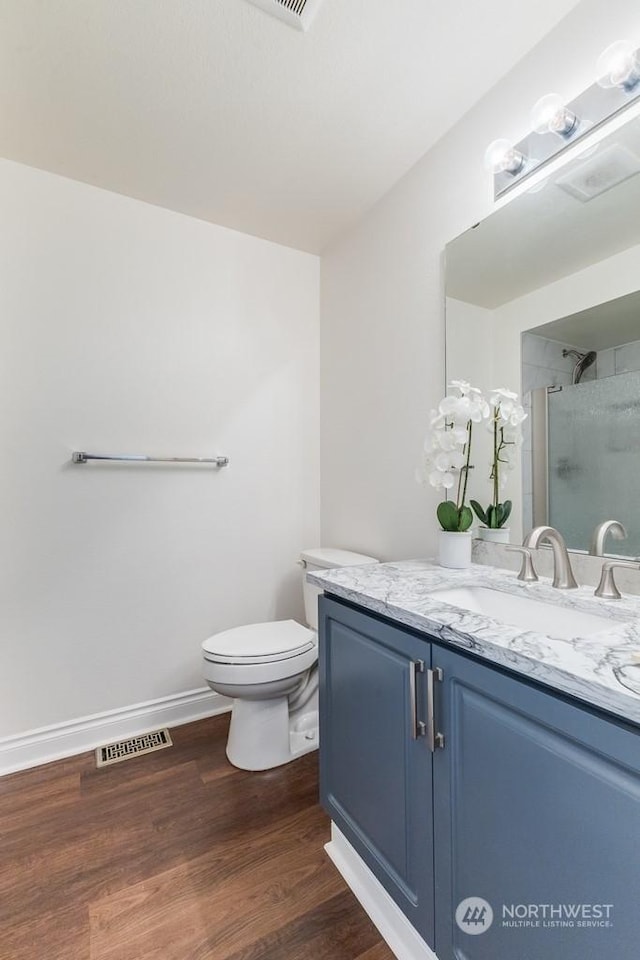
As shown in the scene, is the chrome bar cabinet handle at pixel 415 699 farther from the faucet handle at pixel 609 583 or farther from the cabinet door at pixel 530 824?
the faucet handle at pixel 609 583

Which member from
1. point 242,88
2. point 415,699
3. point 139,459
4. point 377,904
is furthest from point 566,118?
point 377,904

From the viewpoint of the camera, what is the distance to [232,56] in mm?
1294

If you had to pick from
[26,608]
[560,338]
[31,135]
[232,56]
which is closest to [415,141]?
[232,56]

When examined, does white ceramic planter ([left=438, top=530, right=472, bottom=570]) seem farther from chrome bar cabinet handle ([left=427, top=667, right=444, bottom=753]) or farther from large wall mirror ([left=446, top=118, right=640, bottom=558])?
chrome bar cabinet handle ([left=427, top=667, right=444, bottom=753])

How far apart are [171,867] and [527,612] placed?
120 cm

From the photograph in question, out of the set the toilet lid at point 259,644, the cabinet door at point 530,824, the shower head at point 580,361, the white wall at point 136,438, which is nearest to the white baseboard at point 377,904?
the cabinet door at point 530,824

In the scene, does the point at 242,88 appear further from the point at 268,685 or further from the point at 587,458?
the point at 268,685

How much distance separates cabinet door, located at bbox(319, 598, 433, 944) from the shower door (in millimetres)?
601

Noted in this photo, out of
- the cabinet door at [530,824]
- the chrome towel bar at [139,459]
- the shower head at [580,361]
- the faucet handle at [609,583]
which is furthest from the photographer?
the chrome towel bar at [139,459]

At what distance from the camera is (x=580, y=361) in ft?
3.84

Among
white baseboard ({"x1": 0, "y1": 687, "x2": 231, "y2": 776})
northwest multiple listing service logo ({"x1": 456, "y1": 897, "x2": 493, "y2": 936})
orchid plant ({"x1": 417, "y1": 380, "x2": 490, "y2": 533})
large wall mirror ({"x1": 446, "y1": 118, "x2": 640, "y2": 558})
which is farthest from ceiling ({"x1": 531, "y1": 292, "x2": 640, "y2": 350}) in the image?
white baseboard ({"x1": 0, "y1": 687, "x2": 231, "y2": 776})

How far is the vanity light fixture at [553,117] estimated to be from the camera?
1.15m

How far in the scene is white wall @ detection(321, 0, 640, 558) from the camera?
4.03 feet

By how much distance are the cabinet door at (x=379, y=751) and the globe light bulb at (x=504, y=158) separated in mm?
1350
